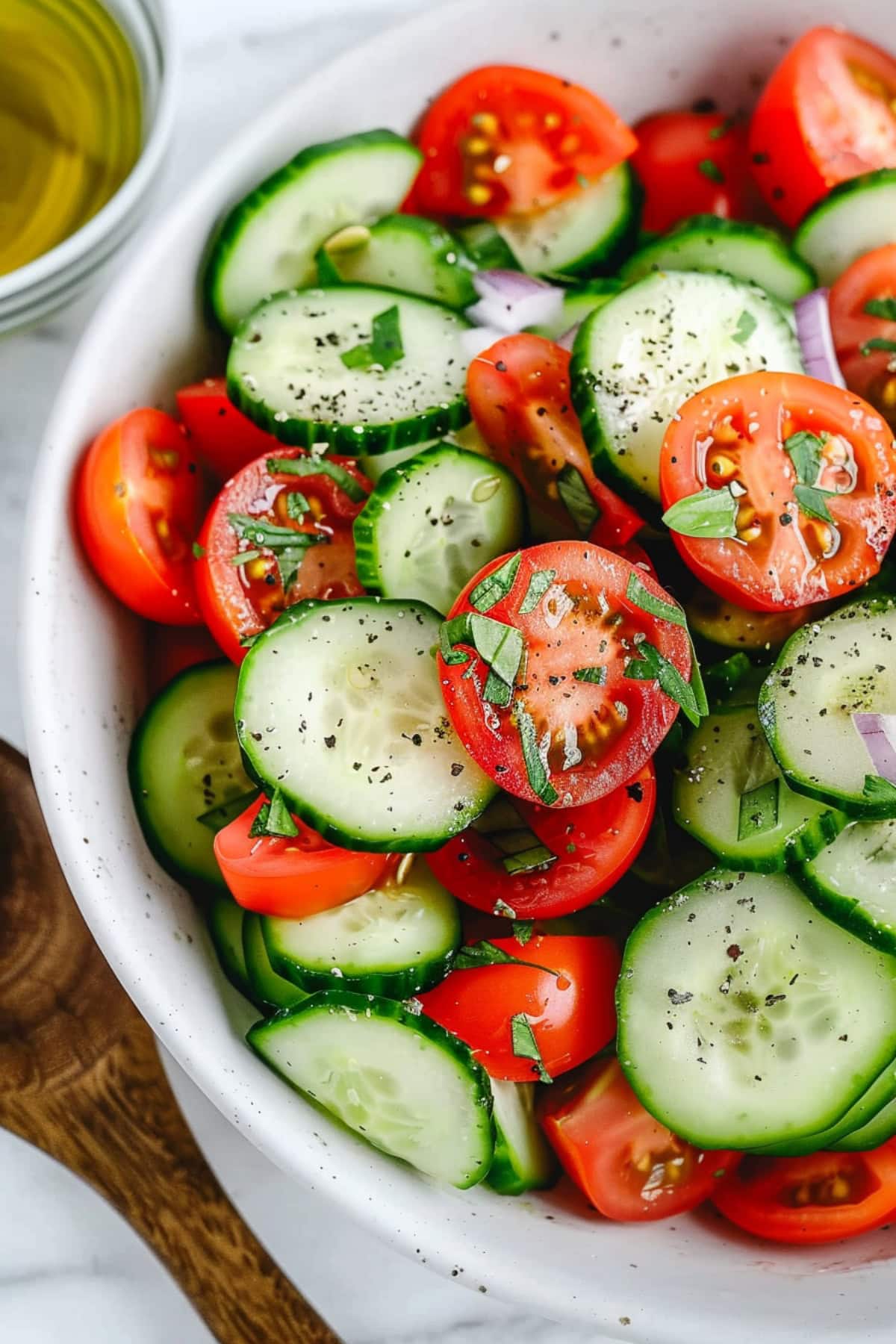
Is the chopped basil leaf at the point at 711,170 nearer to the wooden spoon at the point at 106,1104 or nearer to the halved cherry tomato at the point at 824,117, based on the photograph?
the halved cherry tomato at the point at 824,117

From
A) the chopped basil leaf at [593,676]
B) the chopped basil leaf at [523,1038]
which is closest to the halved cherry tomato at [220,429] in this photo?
the chopped basil leaf at [593,676]

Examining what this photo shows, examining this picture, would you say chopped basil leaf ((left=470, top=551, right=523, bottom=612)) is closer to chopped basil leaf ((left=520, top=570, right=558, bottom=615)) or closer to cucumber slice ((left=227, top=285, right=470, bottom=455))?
chopped basil leaf ((left=520, top=570, right=558, bottom=615))

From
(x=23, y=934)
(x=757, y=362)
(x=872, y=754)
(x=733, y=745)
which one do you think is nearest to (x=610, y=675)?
(x=733, y=745)

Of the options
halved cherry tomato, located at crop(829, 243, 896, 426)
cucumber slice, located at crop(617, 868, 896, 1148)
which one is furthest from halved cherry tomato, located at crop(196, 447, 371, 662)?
halved cherry tomato, located at crop(829, 243, 896, 426)

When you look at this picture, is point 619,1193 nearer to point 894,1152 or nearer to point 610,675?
point 894,1152

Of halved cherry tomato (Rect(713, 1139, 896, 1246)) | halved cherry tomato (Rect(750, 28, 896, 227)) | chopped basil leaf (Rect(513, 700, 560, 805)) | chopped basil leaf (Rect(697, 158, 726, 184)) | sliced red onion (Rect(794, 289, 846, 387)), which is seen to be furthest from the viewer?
chopped basil leaf (Rect(697, 158, 726, 184))

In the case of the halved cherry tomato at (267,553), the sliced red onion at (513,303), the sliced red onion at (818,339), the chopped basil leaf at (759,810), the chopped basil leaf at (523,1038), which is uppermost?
the sliced red onion at (513,303)
